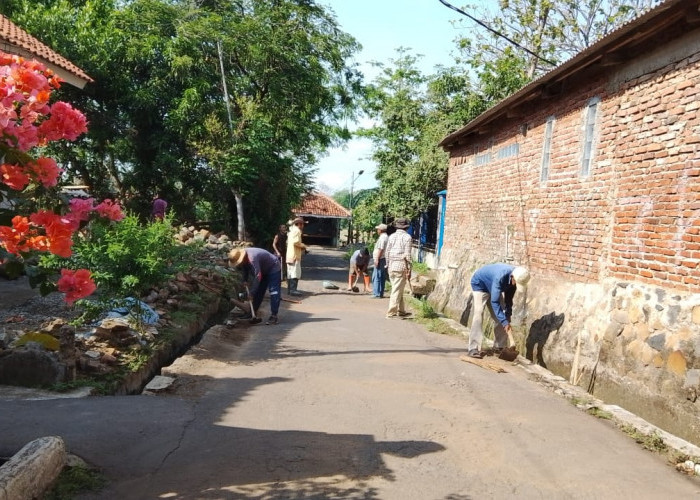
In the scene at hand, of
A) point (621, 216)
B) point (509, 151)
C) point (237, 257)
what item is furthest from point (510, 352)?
point (509, 151)

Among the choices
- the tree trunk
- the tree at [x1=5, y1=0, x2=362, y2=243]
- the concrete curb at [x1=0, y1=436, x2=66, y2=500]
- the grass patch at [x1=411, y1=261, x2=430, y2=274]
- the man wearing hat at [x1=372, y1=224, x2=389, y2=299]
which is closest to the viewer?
the concrete curb at [x1=0, y1=436, x2=66, y2=500]

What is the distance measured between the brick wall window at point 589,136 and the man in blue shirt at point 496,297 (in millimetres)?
1708

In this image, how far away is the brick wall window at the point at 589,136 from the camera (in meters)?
7.83

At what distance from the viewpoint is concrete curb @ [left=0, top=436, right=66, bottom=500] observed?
3055 mm

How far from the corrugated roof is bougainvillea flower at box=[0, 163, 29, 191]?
18.5 ft

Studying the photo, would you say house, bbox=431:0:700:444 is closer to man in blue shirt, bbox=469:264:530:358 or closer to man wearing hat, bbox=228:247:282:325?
man in blue shirt, bbox=469:264:530:358

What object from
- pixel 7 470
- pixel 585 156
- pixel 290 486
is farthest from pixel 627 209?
pixel 7 470

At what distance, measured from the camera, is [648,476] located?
166 inches

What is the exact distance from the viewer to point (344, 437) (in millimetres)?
4652

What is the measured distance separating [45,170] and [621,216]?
620 centimetres

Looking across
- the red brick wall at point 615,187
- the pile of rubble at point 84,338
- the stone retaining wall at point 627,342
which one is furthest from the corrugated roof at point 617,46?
the pile of rubble at point 84,338

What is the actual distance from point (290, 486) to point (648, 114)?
5.54 metres

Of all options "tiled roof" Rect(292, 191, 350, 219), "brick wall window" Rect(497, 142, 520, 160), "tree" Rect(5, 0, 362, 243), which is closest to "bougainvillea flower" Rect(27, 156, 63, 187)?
"brick wall window" Rect(497, 142, 520, 160)

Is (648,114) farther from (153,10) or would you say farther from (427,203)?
(153,10)
